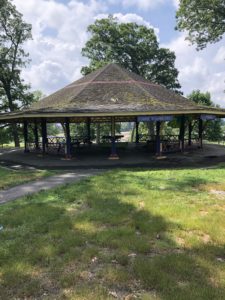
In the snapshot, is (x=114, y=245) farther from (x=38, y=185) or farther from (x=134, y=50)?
(x=134, y=50)

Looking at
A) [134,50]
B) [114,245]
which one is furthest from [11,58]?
[114,245]

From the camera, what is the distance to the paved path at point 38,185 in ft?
35.5

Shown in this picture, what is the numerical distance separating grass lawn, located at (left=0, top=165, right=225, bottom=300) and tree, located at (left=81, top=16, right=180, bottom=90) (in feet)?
127

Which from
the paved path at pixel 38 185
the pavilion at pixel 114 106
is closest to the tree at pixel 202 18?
the pavilion at pixel 114 106

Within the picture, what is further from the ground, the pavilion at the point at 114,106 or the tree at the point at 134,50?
the tree at the point at 134,50

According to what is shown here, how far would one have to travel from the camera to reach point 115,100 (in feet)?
77.0

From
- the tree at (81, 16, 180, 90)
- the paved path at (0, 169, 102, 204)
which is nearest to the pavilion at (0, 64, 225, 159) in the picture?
the paved path at (0, 169, 102, 204)

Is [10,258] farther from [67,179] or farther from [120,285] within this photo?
[67,179]

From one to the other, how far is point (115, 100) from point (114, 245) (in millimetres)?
18011

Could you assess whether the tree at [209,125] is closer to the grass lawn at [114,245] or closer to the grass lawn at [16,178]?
the grass lawn at [16,178]

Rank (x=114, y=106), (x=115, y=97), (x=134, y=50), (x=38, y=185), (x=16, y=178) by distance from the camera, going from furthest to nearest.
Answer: (x=134, y=50)
(x=115, y=97)
(x=114, y=106)
(x=16, y=178)
(x=38, y=185)

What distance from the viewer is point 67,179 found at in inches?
548

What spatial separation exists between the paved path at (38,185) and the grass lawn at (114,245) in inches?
34.1

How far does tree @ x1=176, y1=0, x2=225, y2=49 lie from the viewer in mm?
29531
